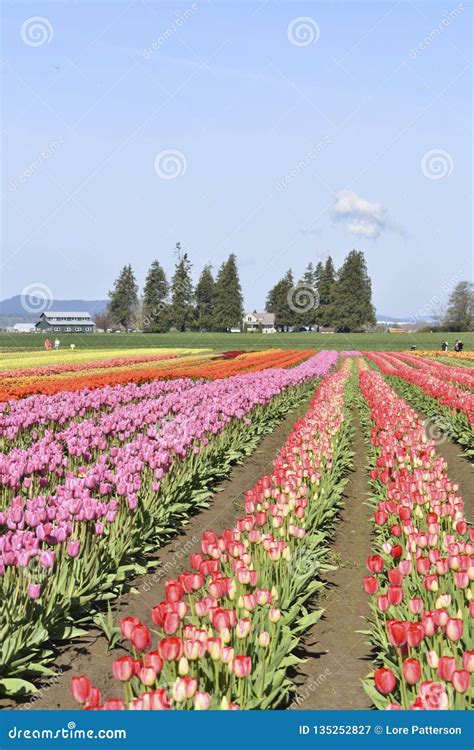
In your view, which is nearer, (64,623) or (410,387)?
(64,623)

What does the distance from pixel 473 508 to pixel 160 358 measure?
3700 cm

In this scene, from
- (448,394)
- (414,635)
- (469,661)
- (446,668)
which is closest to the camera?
(446,668)

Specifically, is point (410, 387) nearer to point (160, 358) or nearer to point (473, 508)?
point (473, 508)

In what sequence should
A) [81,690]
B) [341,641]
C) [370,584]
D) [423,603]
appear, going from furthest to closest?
[341,641] < [423,603] < [370,584] < [81,690]

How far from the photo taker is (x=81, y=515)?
5695 millimetres

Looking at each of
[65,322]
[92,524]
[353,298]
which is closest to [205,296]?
[353,298]

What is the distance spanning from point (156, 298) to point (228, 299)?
1171 cm

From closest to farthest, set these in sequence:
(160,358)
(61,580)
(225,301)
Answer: (61,580) < (160,358) < (225,301)

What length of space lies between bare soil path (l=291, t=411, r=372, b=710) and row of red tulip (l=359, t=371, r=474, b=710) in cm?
20

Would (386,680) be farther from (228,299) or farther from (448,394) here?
(228,299)

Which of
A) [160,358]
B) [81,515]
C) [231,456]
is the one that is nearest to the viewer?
[81,515]

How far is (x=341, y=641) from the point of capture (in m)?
5.47

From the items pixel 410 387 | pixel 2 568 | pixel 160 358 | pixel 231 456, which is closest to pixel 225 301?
pixel 160 358

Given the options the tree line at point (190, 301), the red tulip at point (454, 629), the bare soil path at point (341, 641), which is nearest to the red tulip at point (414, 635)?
the red tulip at point (454, 629)
